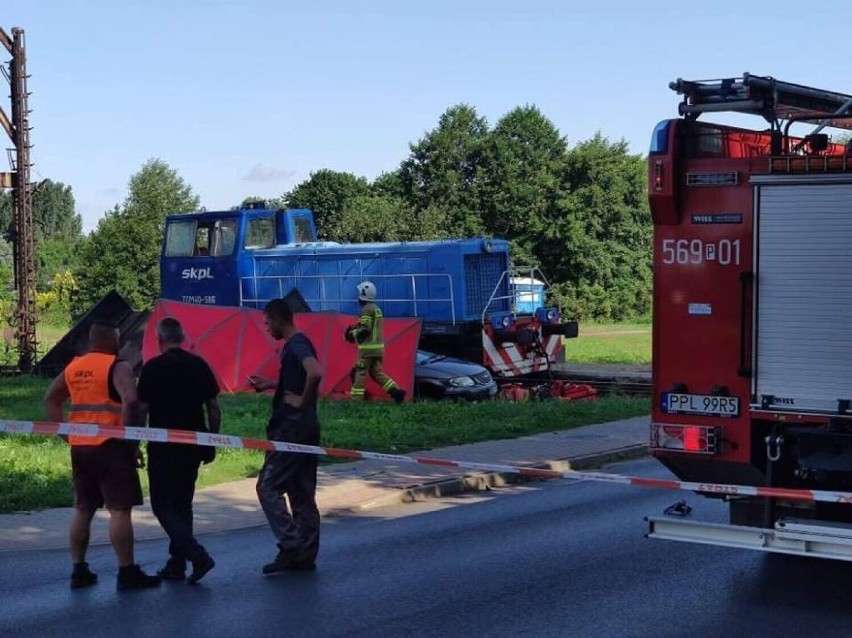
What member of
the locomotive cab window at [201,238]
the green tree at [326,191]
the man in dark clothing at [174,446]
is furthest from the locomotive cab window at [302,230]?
the green tree at [326,191]

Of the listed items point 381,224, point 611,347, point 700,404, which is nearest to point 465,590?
point 700,404

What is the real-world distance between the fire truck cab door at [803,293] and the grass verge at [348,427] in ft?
22.8

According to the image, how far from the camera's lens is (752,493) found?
309 inches

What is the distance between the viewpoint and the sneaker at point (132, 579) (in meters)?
8.38

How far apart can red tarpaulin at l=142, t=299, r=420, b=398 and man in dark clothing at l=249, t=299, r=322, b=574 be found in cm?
1116

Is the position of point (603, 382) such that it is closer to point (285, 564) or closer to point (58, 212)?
point (285, 564)

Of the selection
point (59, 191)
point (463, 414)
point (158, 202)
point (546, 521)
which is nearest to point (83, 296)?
point (158, 202)

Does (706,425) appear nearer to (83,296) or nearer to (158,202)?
Answer: (83,296)

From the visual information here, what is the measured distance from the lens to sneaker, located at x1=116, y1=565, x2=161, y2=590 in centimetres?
838

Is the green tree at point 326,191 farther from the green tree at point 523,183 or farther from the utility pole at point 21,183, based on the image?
the utility pole at point 21,183

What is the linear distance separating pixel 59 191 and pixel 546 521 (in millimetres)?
128814

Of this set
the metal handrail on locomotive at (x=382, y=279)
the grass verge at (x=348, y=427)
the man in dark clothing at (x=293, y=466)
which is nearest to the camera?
the man in dark clothing at (x=293, y=466)

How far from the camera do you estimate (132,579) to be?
8.39 m

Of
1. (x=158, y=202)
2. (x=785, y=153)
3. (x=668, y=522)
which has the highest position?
(x=158, y=202)
